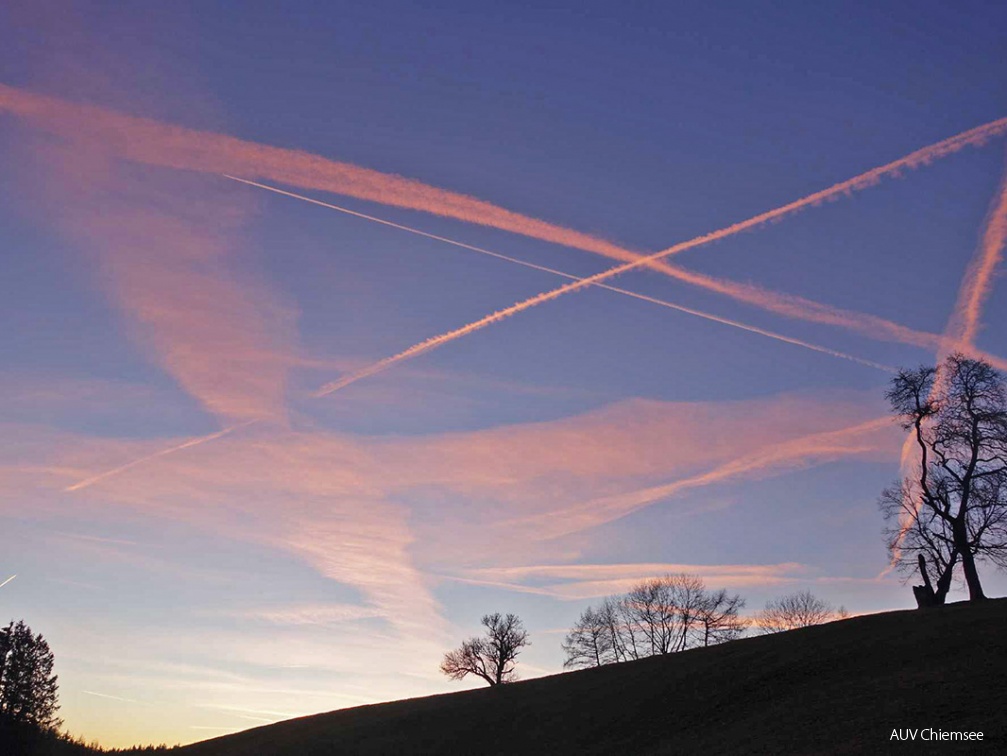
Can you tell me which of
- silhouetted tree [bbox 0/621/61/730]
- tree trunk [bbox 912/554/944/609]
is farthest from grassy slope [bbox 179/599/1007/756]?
silhouetted tree [bbox 0/621/61/730]

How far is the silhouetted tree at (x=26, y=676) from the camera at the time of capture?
8400cm

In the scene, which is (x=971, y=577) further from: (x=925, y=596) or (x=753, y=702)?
(x=753, y=702)

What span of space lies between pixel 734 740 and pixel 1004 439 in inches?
1329

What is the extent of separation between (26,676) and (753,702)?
8505 cm

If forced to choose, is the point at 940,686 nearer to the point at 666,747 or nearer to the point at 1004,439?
the point at 666,747

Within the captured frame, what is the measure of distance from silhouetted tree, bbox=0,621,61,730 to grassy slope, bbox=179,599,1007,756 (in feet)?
113

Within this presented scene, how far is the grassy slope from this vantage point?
2755 cm

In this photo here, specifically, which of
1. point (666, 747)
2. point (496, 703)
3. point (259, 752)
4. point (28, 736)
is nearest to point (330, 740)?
point (259, 752)

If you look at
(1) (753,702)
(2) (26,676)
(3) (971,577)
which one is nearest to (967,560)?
(3) (971,577)

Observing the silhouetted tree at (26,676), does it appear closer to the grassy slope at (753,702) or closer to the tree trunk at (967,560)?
the grassy slope at (753,702)

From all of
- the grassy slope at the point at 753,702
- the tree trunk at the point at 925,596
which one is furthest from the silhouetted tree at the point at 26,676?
the tree trunk at the point at 925,596

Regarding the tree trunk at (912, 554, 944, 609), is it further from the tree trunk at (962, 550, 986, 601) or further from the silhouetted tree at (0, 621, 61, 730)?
the silhouetted tree at (0, 621, 61, 730)

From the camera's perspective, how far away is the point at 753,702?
122 ft

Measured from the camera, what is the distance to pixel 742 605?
10325cm
